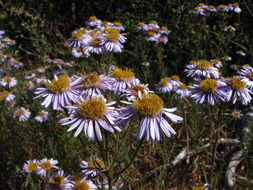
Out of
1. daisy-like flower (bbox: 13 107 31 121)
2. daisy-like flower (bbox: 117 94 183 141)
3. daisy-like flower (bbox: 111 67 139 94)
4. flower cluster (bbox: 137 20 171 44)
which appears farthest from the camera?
flower cluster (bbox: 137 20 171 44)

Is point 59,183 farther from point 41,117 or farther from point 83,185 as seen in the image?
point 41,117

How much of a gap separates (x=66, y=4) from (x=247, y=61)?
5.48 meters

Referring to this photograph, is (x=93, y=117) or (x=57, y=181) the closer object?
(x=93, y=117)

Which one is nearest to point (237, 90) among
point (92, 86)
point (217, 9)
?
point (92, 86)

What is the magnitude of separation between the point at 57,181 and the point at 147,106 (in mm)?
1163

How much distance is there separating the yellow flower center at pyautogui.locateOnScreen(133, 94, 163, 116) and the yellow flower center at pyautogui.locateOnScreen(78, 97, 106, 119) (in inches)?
7.4

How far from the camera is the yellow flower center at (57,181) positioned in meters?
2.28

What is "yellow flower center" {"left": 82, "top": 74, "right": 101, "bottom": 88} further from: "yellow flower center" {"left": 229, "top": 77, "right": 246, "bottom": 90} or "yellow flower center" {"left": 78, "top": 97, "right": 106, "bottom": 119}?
"yellow flower center" {"left": 229, "top": 77, "right": 246, "bottom": 90}

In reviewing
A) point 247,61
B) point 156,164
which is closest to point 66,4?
point 247,61

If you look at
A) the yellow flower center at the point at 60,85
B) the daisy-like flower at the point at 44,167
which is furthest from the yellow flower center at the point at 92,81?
the daisy-like flower at the point at 44,167

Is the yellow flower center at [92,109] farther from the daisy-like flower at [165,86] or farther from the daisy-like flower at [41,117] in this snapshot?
the daisy-like flower at [165,86]

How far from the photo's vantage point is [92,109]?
1.58m

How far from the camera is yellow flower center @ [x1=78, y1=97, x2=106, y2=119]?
62.3 inches

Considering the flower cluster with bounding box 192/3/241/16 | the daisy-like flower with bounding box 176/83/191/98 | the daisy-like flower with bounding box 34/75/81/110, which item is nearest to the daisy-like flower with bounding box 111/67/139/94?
the daisy-like flower with bounding box 34/75/81/110
